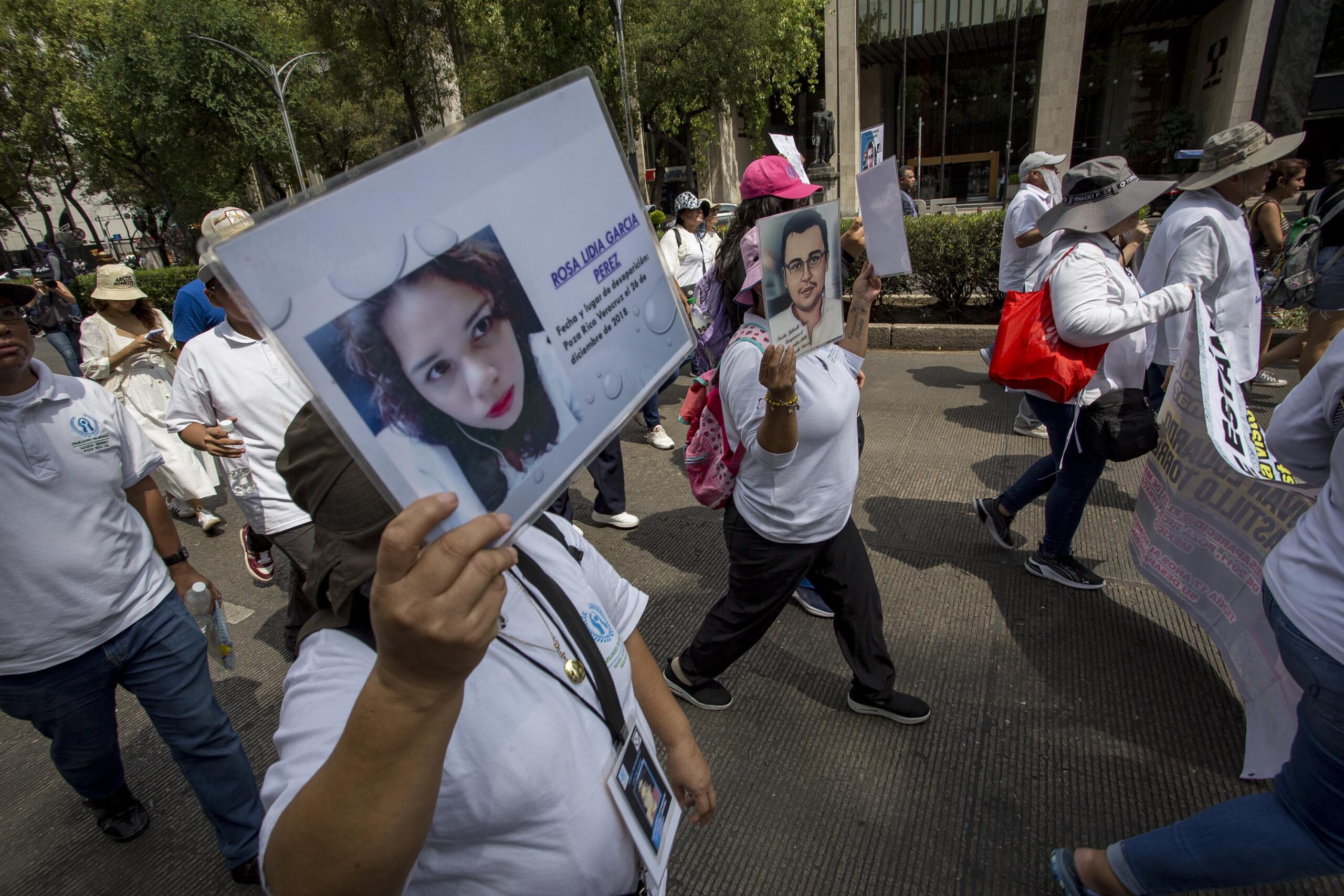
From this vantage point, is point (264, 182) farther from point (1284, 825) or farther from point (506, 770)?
point (1284, 825)

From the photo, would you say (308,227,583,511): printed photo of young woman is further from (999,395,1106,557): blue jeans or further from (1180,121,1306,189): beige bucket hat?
(1180,121,1306,189): beige bucket hat

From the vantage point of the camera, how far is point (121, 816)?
8.41 ft

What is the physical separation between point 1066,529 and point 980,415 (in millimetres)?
2641

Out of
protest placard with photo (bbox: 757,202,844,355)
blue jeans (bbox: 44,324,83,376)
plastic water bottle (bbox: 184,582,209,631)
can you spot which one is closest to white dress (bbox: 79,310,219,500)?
plastic water bottle (bbox: 184,582,209,631)

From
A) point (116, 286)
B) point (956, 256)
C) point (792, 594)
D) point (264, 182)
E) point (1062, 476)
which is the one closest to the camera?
point (792, 594)

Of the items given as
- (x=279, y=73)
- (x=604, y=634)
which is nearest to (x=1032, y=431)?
(x=604, y=634)

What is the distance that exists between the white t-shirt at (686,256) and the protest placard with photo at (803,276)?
4.62 metres

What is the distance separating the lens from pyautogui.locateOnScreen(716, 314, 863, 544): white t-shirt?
224 cm

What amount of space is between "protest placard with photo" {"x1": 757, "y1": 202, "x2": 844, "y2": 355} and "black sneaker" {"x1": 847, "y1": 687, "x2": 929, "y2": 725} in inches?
56.9

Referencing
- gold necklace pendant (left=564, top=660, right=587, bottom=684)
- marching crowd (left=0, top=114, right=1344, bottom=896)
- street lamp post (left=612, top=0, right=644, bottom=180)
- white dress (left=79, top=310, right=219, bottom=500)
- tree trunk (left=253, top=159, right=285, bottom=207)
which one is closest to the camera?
marching crowd (left=0, top=114, right=1344, bottom=896)

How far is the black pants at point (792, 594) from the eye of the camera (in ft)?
8.03

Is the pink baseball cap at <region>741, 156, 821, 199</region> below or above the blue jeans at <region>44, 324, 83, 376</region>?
above

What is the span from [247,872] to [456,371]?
95.1 inches

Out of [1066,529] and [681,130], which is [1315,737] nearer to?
[1066,529]
